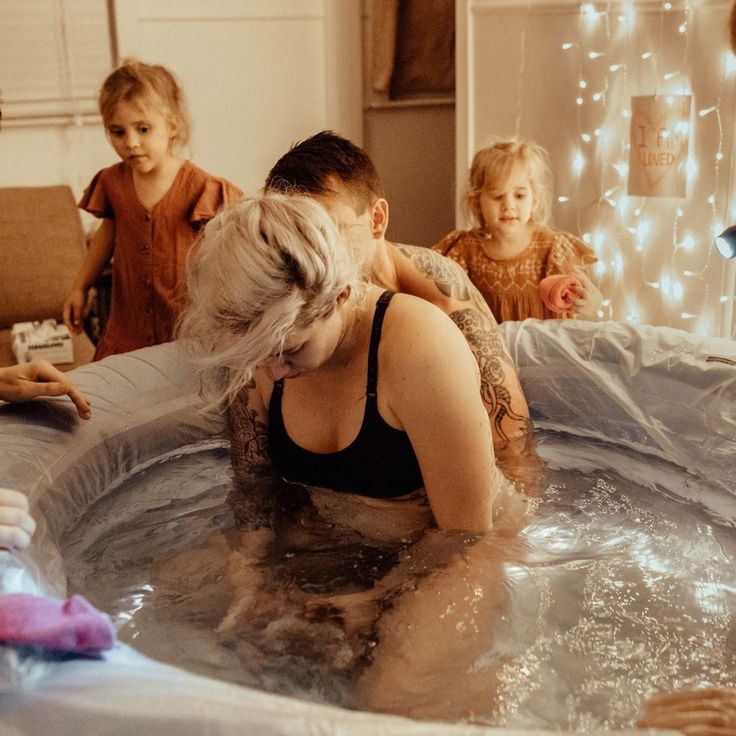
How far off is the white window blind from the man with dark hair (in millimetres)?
2228

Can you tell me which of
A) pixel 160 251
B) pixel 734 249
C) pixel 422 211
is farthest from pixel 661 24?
pixel 734 249

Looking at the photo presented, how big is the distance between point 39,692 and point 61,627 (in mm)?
66

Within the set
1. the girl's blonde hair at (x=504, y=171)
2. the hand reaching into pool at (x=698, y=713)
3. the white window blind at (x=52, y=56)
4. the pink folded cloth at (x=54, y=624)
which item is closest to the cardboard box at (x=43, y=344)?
the white window blind at (x=52, y=56)

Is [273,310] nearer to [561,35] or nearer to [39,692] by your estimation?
[39,692]

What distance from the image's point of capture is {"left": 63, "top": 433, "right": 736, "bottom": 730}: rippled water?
124cm

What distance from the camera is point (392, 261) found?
201 cm

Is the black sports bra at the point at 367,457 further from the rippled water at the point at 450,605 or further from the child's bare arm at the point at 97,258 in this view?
the child's bare arm at the point at 97,258

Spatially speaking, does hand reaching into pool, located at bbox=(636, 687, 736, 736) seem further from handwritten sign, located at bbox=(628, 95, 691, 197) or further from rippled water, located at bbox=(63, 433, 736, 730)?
handwritten sign, located at bbox=(628, 95, 691, 197)

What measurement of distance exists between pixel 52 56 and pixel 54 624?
3255 millimetres

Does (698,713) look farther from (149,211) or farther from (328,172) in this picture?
(149,211)

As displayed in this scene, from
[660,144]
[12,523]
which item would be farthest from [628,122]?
[12,523]

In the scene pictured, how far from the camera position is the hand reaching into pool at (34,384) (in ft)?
5.39

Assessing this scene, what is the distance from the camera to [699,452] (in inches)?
78.0

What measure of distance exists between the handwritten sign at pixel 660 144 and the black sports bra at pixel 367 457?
180 cm
